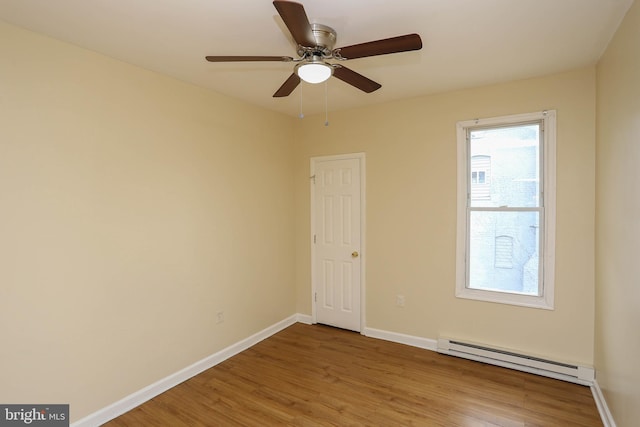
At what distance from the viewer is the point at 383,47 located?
1.69 m

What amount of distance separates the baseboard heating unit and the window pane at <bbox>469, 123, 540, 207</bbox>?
139 centimetres

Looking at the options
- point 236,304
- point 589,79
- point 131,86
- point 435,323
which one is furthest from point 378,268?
point 131,86

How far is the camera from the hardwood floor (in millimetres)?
2363

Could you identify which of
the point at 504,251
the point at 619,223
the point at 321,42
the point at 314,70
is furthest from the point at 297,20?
the point at 504,251

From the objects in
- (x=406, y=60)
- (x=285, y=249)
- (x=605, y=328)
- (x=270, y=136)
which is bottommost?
(x=605, y=328)

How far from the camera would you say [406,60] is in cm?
252

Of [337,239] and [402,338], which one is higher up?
[337,239]

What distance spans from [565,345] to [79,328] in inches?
152

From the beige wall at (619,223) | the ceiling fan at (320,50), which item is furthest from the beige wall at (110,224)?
the beige wall at (619,223)

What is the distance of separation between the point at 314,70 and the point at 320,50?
0.15 metres

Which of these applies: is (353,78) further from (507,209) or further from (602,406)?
(602,406)

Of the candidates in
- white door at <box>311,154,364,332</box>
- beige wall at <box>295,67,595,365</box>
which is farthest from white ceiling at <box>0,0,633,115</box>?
white door at <box>311,154,364,332</box>

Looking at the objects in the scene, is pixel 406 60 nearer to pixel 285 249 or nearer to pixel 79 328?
pixel 285 249

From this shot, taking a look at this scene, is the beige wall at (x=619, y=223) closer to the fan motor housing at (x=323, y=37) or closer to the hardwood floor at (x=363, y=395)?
the hardwood floor at (x=363, y=395)
